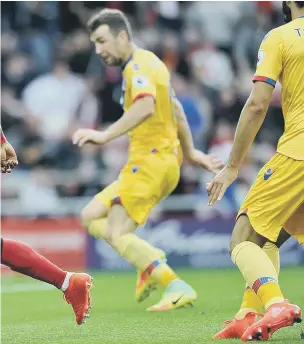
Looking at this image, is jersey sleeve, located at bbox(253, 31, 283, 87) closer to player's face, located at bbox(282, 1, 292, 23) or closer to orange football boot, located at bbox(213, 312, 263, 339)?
player's face, located at bbox(282, 1, 292, 23)

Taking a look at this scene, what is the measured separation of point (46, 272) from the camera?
6.02 m

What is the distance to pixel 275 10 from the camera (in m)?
17.2

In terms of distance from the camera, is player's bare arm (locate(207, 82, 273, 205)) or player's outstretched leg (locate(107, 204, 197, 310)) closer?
player's bare arm (locate(207, 82, 273, 205))

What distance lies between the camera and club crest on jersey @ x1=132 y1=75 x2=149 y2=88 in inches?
333

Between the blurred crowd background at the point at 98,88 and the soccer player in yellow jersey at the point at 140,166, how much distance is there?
574 cm

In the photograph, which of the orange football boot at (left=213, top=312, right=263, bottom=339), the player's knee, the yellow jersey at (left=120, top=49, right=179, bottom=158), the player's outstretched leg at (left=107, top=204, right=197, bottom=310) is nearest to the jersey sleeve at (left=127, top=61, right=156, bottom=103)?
the yellow jersey at (left=120, top=49, right=179, bottom=158)

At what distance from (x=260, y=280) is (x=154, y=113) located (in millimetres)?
3263

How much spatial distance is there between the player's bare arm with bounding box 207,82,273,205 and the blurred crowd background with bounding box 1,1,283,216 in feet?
28.7

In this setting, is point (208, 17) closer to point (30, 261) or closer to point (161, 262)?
point (161, 262)

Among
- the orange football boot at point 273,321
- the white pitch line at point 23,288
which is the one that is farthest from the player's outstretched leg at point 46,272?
the white pitch line at point 23,288

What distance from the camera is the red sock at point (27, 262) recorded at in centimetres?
588

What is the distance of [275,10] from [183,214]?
436cm

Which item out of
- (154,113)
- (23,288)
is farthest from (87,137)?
(23,288)

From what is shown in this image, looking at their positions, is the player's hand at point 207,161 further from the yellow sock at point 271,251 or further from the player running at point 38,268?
the player running at point 38,268
